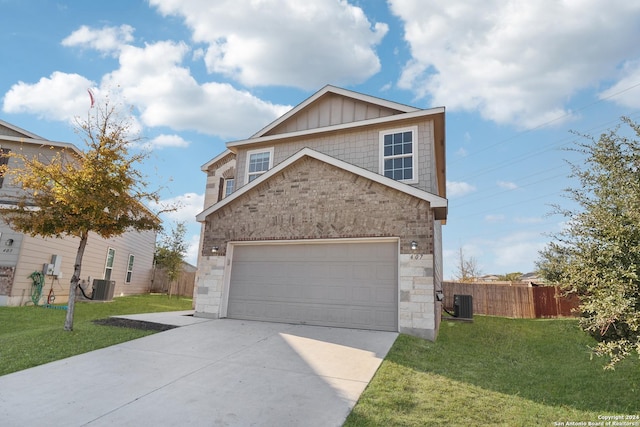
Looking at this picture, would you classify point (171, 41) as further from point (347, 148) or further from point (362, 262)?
point (362, 262)

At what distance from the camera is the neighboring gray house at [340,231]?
8641 mm

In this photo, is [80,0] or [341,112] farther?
[341,112]

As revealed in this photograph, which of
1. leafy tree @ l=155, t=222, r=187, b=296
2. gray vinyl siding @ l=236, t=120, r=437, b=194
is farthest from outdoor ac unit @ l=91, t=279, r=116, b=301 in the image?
gray vinyl siding @ l=236, t=120, r=437, b=194

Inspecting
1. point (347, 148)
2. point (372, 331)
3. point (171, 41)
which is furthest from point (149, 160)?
point (372, 331)

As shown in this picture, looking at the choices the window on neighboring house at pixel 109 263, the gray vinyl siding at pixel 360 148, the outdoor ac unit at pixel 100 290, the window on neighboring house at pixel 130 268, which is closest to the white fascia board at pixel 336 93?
the gray vinyl siding at pixel 360 148

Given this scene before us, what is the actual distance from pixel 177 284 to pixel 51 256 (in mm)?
9611

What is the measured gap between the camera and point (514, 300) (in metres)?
15.6

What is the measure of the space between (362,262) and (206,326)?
4407 millimetres

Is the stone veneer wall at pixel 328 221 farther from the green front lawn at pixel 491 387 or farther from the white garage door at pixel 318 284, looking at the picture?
the green front lawn at pixel 491 387

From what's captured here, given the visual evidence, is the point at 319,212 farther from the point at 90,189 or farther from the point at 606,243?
the point at 606,243

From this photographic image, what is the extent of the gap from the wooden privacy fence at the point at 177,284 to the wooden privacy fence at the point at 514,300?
1666 cm

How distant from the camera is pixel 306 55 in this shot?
485 inches

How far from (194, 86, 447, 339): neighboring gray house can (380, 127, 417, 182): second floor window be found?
3cm

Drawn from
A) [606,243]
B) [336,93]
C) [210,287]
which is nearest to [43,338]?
[210,287]
